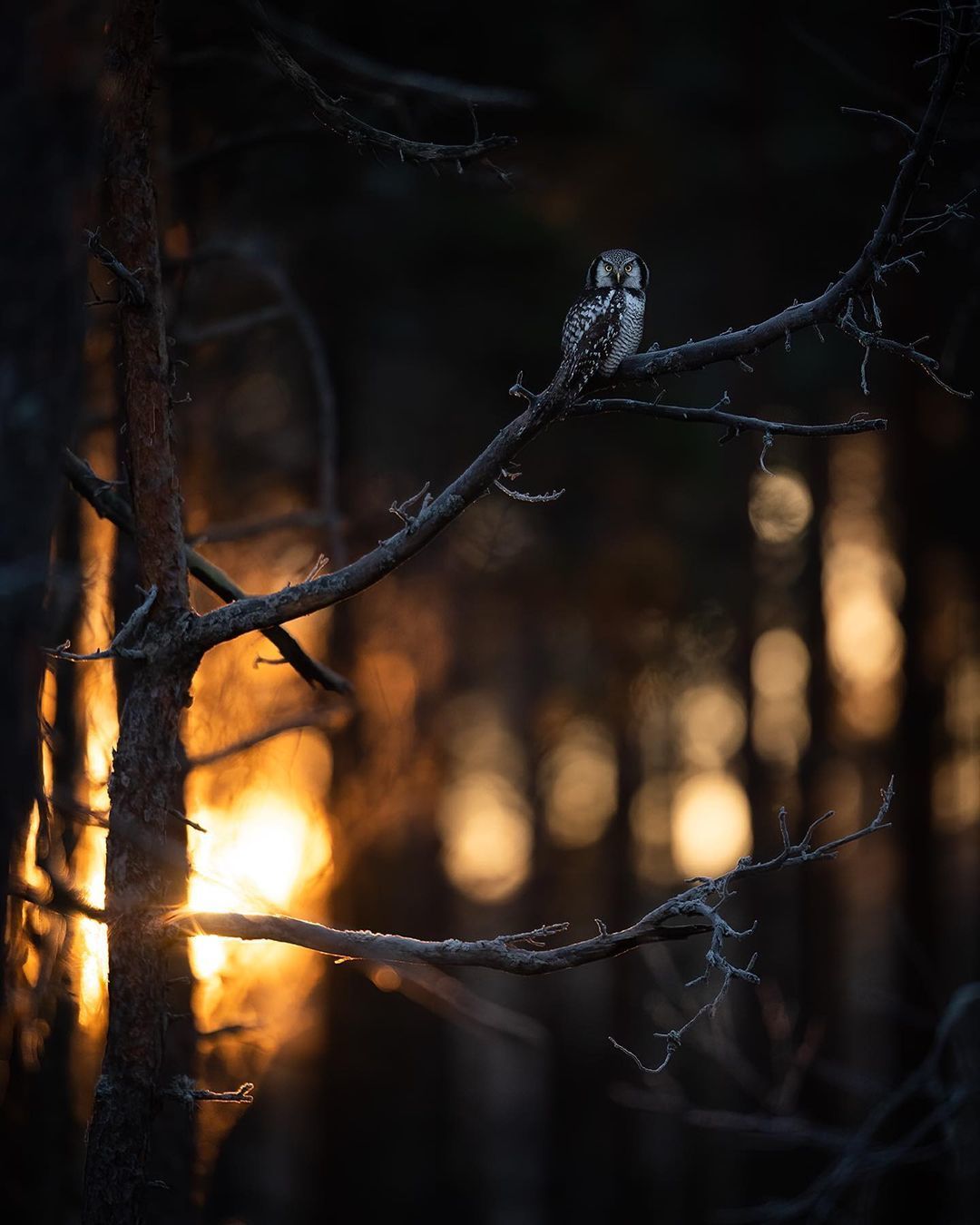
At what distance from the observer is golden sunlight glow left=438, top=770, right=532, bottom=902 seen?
20.2m

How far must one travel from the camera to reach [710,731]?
59.3 ft

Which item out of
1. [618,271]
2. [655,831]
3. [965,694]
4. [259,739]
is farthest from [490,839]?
[618,271]

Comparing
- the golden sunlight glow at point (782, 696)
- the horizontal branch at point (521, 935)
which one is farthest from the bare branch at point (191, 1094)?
the golden sunlight glow at point (782, 696)

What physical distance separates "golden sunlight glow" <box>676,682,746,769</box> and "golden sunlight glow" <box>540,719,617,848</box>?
1440mm

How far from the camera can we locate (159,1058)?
291cm

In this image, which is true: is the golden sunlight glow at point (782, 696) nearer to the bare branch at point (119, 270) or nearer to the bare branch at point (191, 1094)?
the bare branch at point (191, 1094)

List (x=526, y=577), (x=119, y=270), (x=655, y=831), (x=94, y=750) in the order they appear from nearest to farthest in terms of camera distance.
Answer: (x=119, y=270)
(x=94, y=750)
(x=526, y=577)
(x=655, y=831)

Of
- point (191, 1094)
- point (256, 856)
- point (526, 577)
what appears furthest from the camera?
point (526, 577)

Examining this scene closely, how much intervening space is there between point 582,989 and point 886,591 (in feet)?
37.7

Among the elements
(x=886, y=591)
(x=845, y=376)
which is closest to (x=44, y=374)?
(x=845, y=376)

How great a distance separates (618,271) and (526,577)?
7.20 meters

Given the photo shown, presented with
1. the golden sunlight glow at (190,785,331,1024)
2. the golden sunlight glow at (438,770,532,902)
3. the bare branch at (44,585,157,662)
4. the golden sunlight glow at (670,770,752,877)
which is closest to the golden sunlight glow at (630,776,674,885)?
the golden sunlight glow at (670,770,752,877)

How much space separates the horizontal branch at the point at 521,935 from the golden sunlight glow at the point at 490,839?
644 inches

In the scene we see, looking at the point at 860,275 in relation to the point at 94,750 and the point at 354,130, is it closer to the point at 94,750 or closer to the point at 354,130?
the point at 354,130
